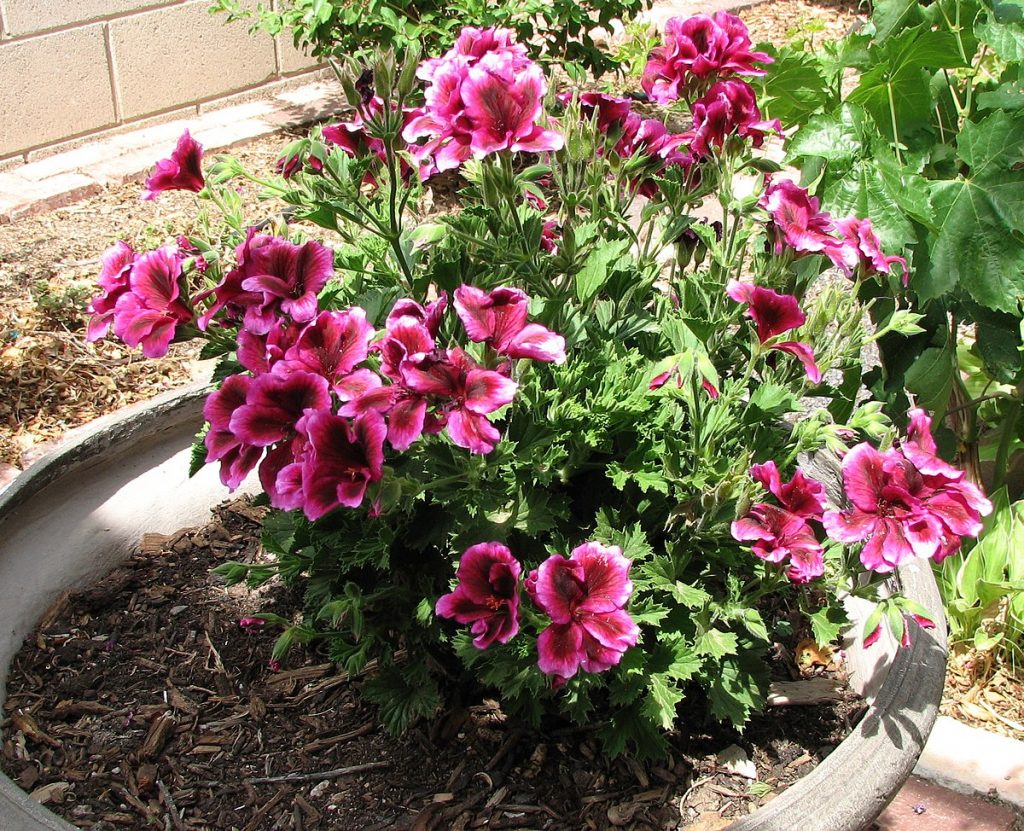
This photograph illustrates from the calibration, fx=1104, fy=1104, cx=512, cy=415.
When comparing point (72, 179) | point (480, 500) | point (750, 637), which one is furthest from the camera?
point (72, 179)

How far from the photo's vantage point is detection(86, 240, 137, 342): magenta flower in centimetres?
159

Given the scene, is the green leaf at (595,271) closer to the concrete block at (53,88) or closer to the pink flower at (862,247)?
the pink flower at (862,247)

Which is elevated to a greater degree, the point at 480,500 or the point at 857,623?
the point at 480,500

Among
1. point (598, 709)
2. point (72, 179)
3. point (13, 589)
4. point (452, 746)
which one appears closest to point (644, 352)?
point (598, 709)

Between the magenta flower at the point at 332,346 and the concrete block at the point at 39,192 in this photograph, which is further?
the concrete block at the point at 39,192

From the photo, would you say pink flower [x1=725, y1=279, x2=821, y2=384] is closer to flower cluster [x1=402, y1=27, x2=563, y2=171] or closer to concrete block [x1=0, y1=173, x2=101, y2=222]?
flower cluster [x1=402, y1=27, x2=563, y2=171]

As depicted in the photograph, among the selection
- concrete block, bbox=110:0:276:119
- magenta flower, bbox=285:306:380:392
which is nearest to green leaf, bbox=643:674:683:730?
magenta flower, bbox=285:306:380:392

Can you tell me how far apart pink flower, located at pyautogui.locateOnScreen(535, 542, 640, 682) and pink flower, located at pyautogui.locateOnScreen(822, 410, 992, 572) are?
12.4 inches

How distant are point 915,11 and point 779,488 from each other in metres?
1.28

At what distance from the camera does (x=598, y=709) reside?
6.39 ft

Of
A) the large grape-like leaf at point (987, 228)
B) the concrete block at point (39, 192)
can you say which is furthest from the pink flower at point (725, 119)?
the concrete block at point (39, 192)

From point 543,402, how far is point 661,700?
1.54ft

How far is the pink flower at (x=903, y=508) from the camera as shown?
1.49m

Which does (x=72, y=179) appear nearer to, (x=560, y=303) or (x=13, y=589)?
(x=13, y=589)
